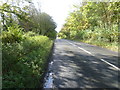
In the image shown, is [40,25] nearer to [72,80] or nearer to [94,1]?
[94,1]

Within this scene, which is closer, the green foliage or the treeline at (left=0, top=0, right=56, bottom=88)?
the treeline at (left=0, top=0, right=56, bottom=88)

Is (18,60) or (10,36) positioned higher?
(10,36)

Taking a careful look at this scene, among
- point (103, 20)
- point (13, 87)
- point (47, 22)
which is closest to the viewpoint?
point (13, 87)

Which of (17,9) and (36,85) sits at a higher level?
Answer: (17,9)

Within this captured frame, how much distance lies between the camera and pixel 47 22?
29969mm

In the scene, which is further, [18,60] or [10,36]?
[10,36]

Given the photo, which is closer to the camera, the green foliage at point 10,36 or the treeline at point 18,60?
the treeline at point 18,60

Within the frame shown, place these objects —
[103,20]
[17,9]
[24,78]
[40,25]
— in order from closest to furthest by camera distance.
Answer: [24,78]
[17,9]
[103,20]
[40,25]

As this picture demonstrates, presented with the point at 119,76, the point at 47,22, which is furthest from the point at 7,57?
the point at 47,22

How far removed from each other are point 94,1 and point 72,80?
17.0 meters

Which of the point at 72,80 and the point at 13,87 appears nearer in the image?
the point at 13,87

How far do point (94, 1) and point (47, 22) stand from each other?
14092mm

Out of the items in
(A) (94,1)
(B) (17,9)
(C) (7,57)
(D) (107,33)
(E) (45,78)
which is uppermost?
(A) (94,1)

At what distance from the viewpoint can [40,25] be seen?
1109 inches
